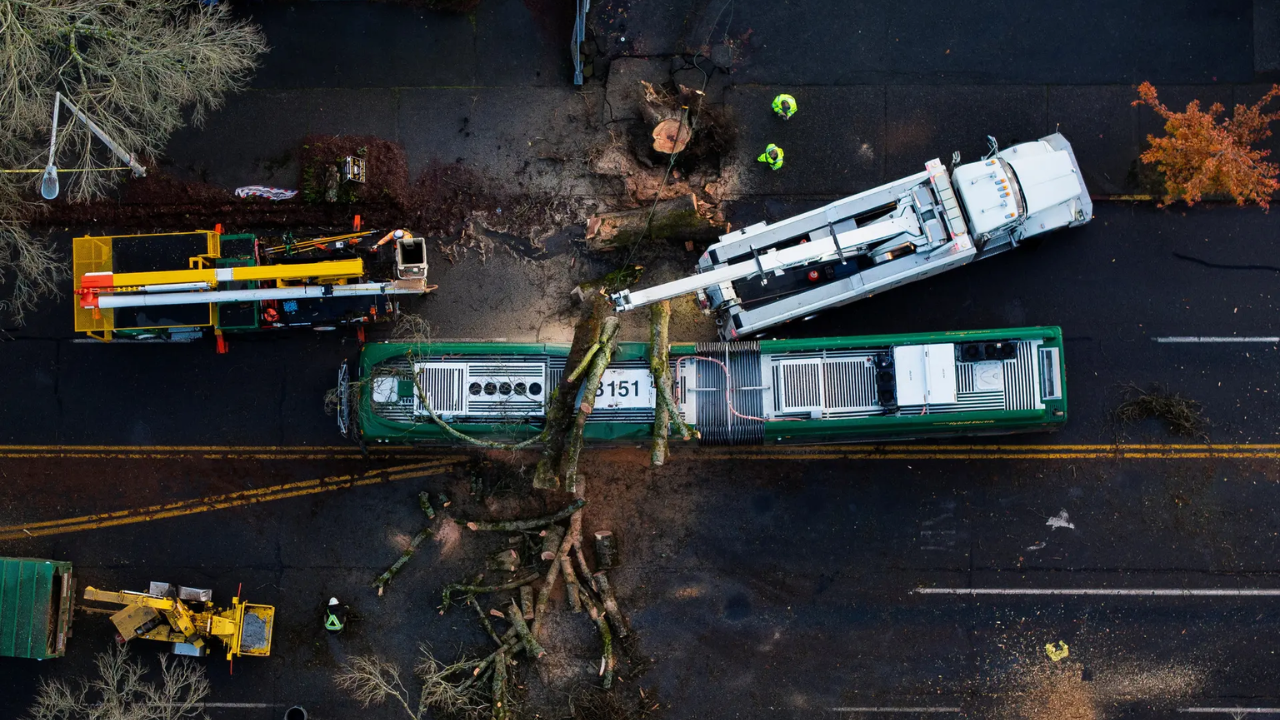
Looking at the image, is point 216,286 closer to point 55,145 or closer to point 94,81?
point 55,145

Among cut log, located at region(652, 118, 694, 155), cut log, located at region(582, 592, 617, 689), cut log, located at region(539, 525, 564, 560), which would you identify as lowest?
cut log, located at region(582, 592, 617, 689)

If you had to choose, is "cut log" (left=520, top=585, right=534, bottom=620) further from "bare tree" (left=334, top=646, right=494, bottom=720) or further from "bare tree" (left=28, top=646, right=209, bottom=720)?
"bare tree" (left=28, top=646, right=209, bottom=720)

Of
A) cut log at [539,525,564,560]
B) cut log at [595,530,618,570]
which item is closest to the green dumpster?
cut log at [539,525,564,560]

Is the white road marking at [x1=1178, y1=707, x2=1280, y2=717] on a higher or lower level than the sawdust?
lower

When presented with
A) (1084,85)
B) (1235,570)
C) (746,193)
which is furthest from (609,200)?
(1235,570)

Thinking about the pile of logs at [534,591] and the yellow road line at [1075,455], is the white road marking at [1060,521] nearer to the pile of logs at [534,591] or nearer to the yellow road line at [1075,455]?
the yellow road line at [1075,455]
